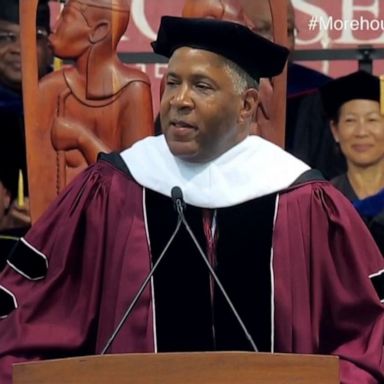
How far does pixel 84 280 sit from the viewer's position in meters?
4.12

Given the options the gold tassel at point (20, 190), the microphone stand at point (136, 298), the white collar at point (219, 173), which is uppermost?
the white collar at point (219, 173)

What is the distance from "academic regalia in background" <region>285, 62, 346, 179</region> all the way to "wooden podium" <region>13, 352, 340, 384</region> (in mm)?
2158

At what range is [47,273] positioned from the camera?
411 cm

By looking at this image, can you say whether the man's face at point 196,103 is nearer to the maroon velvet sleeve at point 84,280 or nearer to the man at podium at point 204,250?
the man at podium at point 204,250

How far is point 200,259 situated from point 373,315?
0.49 m

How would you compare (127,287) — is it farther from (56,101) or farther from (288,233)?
(56,101)

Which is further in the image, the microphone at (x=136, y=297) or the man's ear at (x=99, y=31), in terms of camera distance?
the man's ear at (x=99, y=31)

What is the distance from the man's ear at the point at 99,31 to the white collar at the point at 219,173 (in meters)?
1.10

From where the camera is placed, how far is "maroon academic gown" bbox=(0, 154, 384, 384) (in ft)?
13.3

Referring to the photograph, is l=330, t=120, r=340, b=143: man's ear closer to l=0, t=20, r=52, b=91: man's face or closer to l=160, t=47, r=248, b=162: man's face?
l=0, t=20, r=52, b=91: man's face

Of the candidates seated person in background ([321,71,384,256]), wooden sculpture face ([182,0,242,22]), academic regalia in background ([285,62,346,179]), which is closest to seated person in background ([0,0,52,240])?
wooden sculpture face ([182,0,242,22])

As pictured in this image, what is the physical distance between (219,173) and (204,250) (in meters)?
0.21

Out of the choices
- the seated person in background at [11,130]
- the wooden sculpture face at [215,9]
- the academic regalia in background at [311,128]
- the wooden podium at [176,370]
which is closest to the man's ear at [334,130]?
the academic regalia in background at [311,128]

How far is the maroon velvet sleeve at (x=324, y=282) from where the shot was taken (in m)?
4.09
